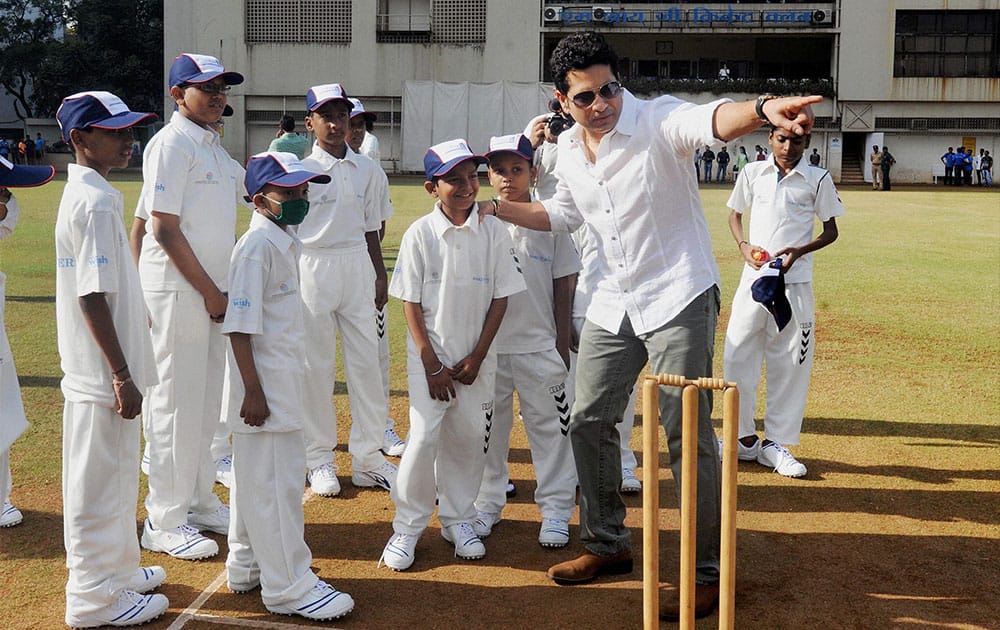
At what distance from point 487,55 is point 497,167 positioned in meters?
43.0

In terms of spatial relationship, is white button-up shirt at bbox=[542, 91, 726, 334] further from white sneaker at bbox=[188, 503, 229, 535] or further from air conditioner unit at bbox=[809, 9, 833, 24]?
air conditioner unit at bbox=[809, 9, 833, 24]

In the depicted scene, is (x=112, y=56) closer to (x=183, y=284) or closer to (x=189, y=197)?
(x=189, y=197)

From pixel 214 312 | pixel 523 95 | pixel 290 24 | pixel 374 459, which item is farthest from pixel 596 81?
pixel 290 24

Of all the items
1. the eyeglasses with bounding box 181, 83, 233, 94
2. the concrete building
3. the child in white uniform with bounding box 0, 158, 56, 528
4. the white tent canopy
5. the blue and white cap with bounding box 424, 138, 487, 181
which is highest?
the concrete building

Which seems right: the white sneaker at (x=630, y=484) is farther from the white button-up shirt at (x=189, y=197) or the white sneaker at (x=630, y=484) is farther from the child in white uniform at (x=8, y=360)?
the child in white uniform at (x=8, y=360)

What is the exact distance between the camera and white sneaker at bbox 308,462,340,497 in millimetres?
6316

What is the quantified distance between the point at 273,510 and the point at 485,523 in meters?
1.48

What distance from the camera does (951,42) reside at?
46.2 meters

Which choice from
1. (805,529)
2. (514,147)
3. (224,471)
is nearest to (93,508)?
(224,471)

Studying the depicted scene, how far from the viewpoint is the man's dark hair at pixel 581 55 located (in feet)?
15.1

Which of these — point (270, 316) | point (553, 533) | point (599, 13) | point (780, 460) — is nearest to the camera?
point (270, 316)

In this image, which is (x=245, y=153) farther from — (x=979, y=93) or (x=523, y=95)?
(x=979, y=93)

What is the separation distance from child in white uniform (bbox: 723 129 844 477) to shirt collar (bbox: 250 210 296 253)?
3.40 metres

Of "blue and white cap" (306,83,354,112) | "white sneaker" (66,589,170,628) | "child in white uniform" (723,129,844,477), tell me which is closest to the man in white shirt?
"white sneaker" (66,589,170,628)
